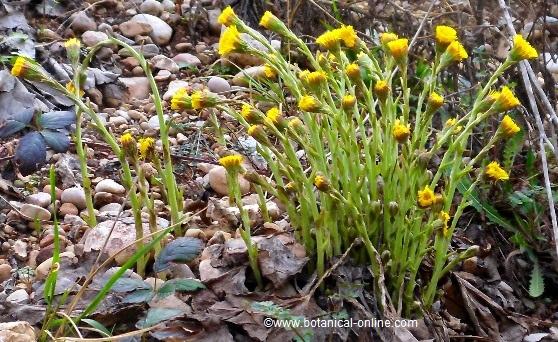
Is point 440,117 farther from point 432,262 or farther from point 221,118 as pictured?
point 432,262

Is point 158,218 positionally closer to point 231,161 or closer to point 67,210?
point 67,210

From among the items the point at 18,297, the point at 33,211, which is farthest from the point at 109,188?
the point at 18,297

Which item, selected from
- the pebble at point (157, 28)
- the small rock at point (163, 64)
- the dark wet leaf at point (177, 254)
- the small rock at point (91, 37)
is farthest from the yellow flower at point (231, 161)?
the pebble at point (157, 28)

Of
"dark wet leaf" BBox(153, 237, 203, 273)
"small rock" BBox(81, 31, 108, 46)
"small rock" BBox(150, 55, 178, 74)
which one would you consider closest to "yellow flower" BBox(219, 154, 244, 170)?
"dark wet leaf" BBox(153, 237, 203, 273)

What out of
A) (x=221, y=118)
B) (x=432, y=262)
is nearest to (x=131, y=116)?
(x=221, y=118)

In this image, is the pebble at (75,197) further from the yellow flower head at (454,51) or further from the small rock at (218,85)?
the yellow flower head at (454,51)

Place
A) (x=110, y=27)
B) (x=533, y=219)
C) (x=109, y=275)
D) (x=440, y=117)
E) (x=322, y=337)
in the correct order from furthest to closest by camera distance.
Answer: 1. (x=110, y=27)
2. (x=440, y=117)
3. (x=533, y=219)
4. (x=109, y=275)
5. (x=322, y=337)
